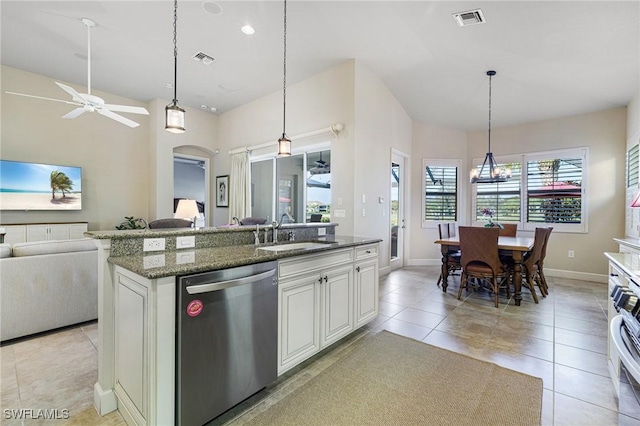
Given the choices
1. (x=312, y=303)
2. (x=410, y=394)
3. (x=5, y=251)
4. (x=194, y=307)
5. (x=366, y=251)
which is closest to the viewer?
(x=194, y=307)

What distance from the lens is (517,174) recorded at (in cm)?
575

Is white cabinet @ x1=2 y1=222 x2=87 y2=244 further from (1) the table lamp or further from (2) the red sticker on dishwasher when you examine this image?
(2) the red sticker on dishwasher

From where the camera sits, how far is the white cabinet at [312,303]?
1979 millimetres

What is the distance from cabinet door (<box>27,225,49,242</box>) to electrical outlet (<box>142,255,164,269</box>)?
4702 mm

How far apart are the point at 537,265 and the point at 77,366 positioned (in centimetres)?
539

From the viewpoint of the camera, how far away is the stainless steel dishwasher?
4.71 ft

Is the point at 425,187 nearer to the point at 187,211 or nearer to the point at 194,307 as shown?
the point at 187,211

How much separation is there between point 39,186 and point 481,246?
283 inches

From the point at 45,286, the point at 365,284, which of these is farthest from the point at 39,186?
the point at 365,284

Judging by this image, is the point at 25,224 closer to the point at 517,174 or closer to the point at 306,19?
the point at 306,19

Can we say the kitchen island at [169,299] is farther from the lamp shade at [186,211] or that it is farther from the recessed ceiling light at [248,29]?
the recessed ceiling light at [248,29]

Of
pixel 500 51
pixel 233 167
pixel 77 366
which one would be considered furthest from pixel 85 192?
pixel 500 51

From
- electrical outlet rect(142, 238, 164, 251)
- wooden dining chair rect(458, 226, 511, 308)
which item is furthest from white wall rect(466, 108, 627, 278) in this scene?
electrical outlet rect(142, 238, 164, 251)

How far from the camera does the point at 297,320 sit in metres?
2.08
